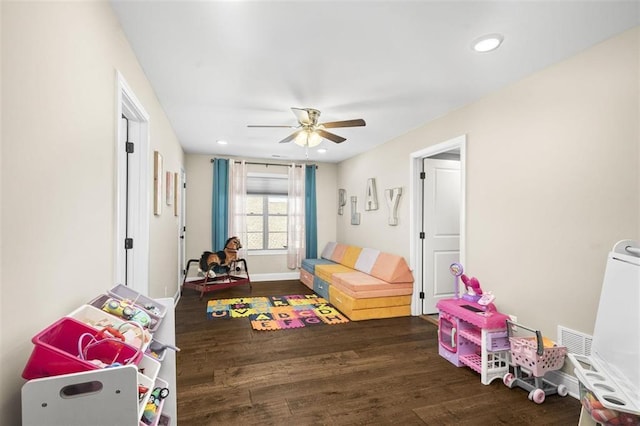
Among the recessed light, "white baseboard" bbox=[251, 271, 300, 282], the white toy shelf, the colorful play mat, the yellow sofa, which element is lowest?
the colorful play mat

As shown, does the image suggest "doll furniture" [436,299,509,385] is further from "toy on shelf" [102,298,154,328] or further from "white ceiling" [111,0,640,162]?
"toy on shelf" [102,298,154,328]

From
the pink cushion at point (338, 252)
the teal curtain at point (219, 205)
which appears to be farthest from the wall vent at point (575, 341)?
the teal curtain at point (219, 205)

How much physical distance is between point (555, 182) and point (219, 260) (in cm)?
456

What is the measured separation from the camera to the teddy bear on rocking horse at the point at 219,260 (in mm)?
5055

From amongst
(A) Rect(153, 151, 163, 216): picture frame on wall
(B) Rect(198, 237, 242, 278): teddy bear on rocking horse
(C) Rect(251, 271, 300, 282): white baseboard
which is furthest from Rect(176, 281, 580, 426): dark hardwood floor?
(C) Rect(251, 271, 300, 282): white baseboard

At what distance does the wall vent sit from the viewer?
2141 mm

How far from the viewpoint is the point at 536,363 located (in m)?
2.20

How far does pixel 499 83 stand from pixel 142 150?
3099mm

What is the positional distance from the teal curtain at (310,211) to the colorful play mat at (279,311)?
156 cm

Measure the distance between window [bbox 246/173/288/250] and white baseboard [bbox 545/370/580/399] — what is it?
Answer: 4.79 m

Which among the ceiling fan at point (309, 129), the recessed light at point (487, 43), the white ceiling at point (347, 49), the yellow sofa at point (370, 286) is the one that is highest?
the white ceiling at point (347, 49)

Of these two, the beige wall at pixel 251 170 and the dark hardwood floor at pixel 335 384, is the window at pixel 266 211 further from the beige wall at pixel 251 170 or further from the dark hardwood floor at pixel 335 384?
the dark hardwood floor at pixel 335 384

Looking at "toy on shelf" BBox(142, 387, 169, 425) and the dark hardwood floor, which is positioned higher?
"toy on shelf" BBox(142, 387, 169, 425)

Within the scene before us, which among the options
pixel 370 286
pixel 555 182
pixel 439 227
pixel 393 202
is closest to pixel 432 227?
pixel 439 227
